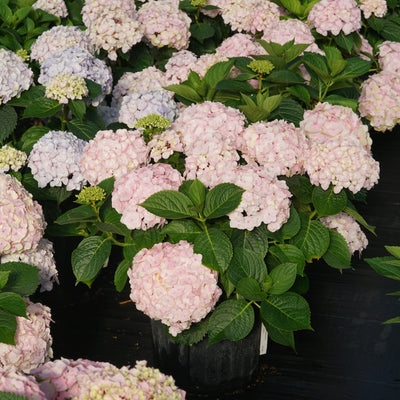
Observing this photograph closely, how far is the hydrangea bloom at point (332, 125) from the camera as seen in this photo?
8.14ft

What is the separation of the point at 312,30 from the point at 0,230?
78.1 inches

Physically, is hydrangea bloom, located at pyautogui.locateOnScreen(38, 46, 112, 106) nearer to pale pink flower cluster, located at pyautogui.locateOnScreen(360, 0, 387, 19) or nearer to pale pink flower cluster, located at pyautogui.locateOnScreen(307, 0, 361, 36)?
pale pink flower cluster, located at pyautogui.locateOnScreen(307, 0, 361, 36)

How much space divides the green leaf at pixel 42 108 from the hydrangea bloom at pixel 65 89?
68mm

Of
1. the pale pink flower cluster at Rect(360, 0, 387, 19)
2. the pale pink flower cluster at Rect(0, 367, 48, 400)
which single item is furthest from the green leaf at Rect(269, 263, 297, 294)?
the pale pink flower cluster at Rect(360, 0, 387, 19)

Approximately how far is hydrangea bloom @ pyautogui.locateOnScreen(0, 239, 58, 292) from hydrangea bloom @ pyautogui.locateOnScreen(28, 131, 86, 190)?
9.0 inches

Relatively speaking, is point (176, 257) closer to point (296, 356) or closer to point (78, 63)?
point (296, 356)

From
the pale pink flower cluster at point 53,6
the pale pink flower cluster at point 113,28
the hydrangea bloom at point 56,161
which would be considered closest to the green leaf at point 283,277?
the hydrangea bloom at point 56,161

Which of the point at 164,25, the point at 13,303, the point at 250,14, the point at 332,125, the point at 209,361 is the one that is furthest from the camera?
the point at 250,14

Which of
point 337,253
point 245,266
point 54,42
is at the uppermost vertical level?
point 54,42

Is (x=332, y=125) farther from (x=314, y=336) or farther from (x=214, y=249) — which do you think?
Result: (x=314, y=336)

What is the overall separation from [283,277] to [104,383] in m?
1.07

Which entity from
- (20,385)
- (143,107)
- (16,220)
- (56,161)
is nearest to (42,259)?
(16,220)

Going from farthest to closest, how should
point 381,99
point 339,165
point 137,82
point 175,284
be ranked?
point 381,99
point 137,82
point 339,165
point 175,284

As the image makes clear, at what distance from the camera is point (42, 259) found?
2.37 meters
